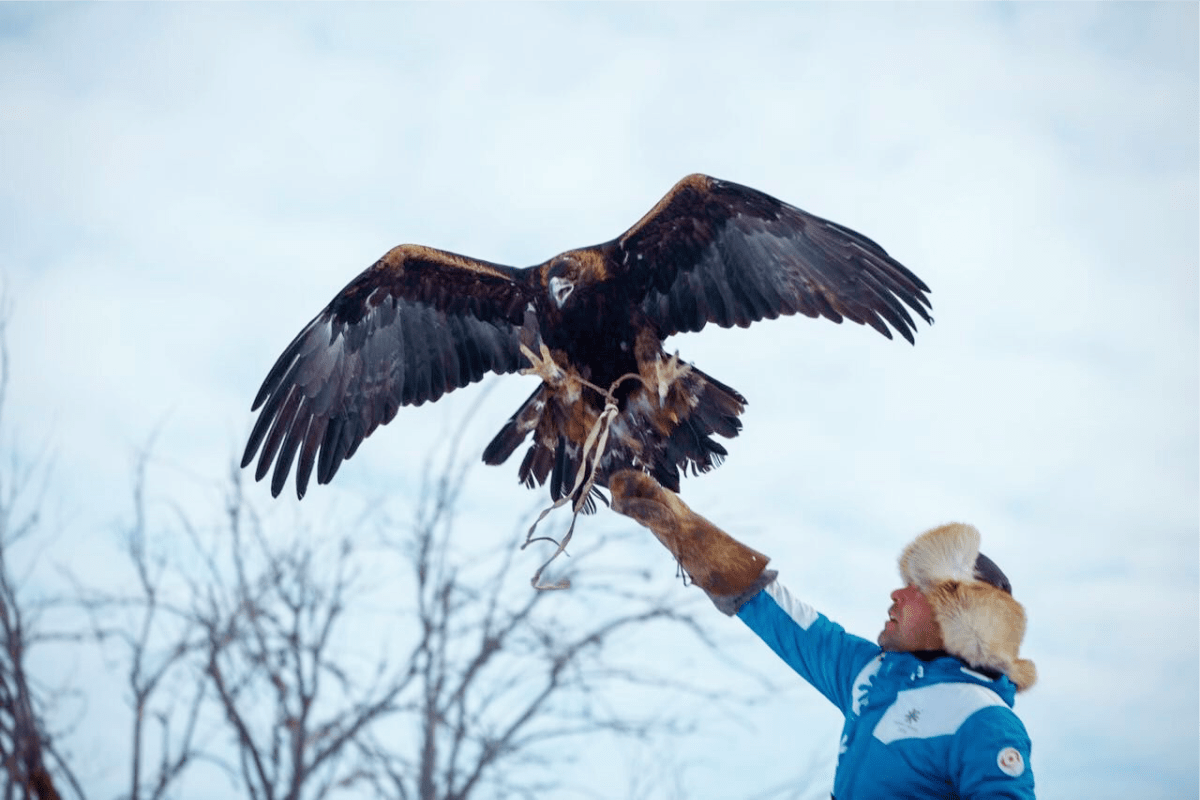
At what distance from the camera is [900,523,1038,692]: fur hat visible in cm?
254

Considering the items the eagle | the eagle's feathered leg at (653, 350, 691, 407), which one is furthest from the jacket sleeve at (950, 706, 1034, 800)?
the eagle's feathered leg at (653, 350, 691, 407)

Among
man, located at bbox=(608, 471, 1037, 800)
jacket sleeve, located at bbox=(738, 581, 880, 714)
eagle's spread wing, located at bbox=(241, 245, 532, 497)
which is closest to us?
man, located at bbox=(608, 471, 1037, 800)

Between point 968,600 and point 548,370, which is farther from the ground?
point 548,370

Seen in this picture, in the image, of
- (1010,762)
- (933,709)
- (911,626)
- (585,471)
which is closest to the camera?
(1010,762)

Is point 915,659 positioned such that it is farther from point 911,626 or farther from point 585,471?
point 585,471

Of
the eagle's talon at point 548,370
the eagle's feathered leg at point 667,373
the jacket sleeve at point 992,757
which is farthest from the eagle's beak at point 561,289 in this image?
the jacket sleeve at point 992,757

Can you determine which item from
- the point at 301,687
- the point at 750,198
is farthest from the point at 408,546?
the point at 750,198

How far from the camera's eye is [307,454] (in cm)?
409

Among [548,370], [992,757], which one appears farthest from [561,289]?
[992,757]

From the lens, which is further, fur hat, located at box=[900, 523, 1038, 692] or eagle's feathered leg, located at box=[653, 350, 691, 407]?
eagle's feathered leg, located at box=[653, 350, 691, 407]

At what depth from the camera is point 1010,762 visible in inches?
91.0

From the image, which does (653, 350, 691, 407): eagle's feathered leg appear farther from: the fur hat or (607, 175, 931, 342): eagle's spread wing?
the fur hat

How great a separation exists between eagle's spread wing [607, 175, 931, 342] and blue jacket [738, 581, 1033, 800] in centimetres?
148

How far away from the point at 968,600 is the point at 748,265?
77.1 inches
